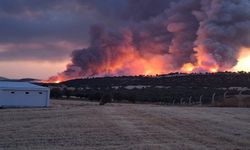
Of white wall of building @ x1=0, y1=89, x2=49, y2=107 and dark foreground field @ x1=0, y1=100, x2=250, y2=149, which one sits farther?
white wall of building @ x1=0, y1=89, x2=49, y2=107

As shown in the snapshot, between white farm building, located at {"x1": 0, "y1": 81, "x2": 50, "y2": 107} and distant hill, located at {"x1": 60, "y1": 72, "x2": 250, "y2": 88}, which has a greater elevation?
distant hill, located at {"x1": 60, "y1": 72, "x2": 250, "y2": 88}

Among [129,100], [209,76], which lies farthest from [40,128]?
[209,76]

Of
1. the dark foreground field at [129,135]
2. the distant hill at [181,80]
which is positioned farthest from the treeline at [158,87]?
the dark foreground field at [129,135]

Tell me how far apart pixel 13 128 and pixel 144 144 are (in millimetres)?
8203

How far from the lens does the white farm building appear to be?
4659 cm

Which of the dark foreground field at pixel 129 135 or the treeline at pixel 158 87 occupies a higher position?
the treeline at pixel 158 87

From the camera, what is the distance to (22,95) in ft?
157

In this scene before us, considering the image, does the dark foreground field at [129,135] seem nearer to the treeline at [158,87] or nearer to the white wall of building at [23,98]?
the white wall of building at [23,98]

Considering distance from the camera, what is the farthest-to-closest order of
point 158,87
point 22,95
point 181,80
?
point 181,80 < point 158,87 < point 22,95

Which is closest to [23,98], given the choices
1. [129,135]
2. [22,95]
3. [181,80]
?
[22,95]

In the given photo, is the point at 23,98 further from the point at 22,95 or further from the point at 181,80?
the point at 181,80

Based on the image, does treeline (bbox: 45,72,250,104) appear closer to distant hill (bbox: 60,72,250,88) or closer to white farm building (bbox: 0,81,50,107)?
distant hill (bbox: 60,72,250,88)

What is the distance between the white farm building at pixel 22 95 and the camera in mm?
46594

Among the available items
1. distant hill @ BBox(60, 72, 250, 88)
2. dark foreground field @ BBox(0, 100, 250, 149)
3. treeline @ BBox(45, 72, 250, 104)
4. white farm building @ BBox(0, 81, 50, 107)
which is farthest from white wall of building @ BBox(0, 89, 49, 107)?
distant hill @ BBox(60, 72, 250, 88)
